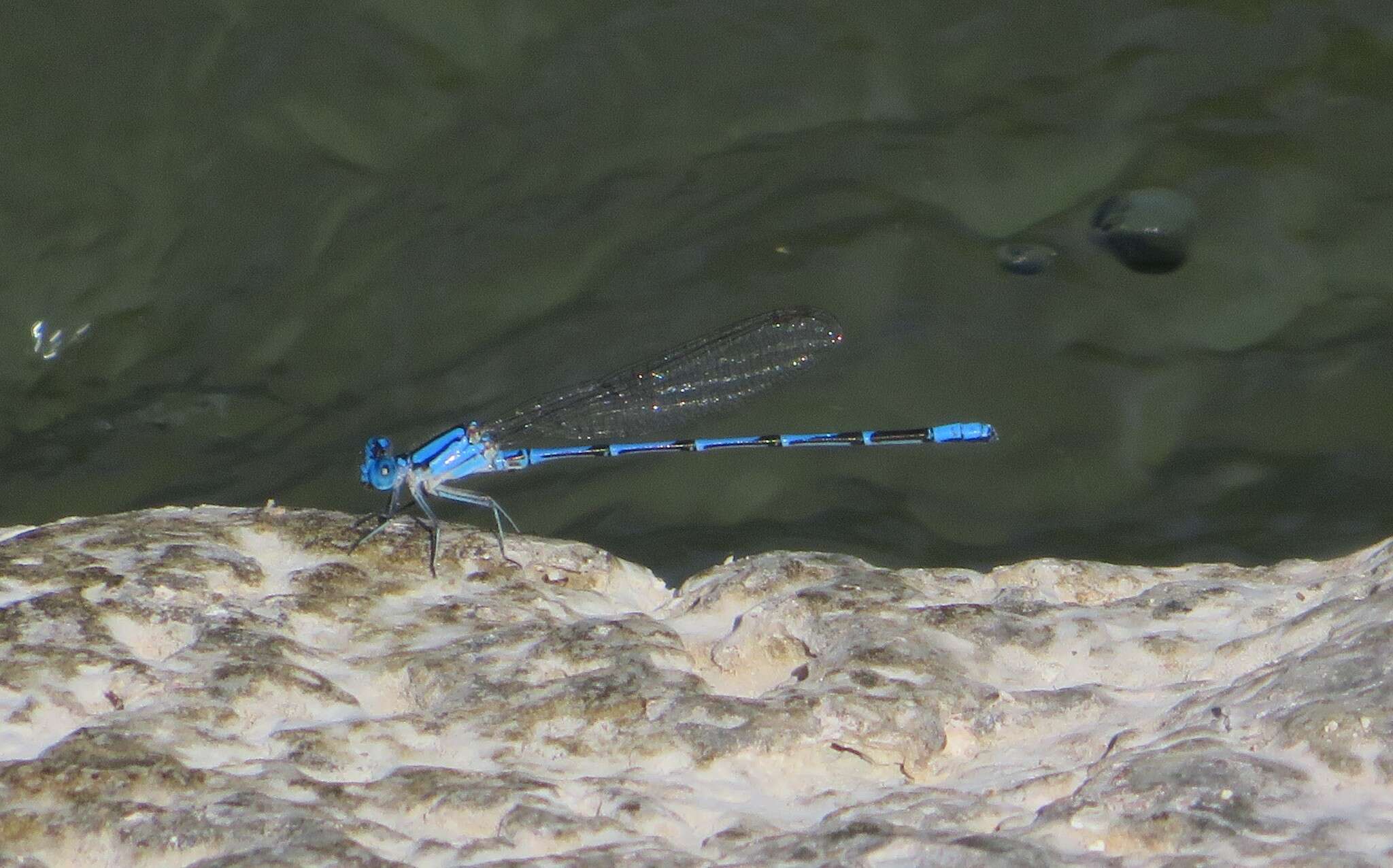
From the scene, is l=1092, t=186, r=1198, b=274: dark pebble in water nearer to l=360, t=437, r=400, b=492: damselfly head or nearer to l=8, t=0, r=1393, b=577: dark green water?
l=8, t=0, r=1393, b=577: dark green water

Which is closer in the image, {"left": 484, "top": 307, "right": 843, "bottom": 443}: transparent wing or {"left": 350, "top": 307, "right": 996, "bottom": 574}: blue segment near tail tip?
{"left": 350, "top": 307, "right": 996, "bottom": 574}: blue segment near tail tip

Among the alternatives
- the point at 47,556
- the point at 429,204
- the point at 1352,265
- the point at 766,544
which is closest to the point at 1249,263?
the point at 1352,265

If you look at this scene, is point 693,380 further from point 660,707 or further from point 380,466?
point 660,707

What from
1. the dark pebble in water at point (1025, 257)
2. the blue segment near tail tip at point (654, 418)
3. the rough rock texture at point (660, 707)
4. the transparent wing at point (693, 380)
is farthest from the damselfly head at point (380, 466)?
the dark pebble in water at point (1025, 257)

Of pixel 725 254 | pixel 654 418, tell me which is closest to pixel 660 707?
pixel 654 418

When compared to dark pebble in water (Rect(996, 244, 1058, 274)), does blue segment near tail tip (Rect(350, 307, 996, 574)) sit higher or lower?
lower

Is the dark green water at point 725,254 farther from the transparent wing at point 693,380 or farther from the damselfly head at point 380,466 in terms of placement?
the damselfly head at point 380,466

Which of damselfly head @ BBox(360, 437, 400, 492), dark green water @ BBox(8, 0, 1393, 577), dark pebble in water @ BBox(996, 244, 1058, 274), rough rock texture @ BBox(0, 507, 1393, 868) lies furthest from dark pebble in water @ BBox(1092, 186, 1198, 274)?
damselfly head @ BBox(360, 437, 400, 492)
